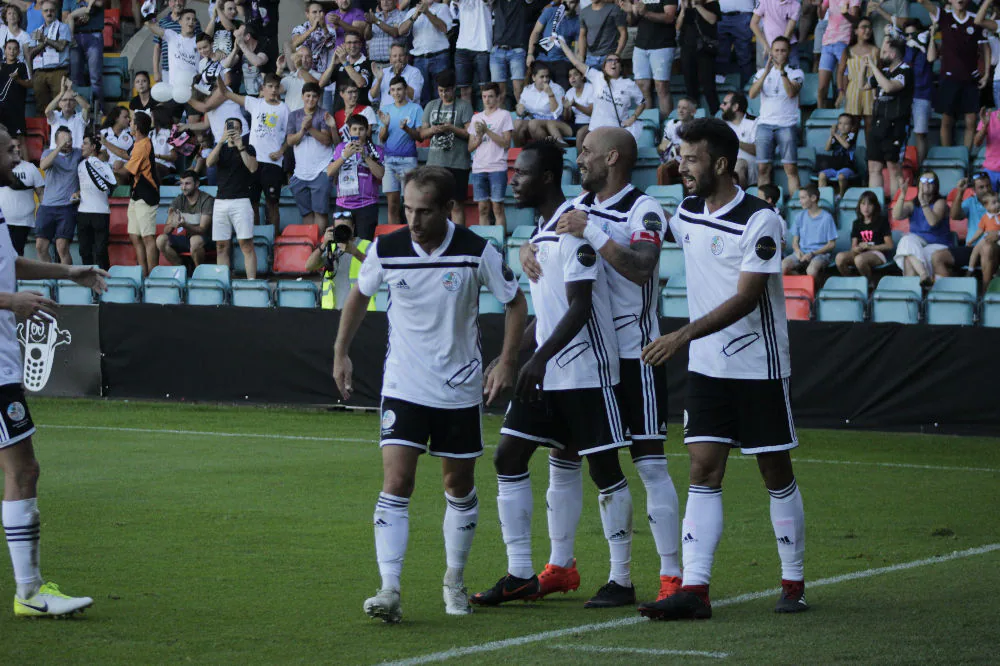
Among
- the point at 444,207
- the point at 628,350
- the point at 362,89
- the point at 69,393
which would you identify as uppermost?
the point at 362,89

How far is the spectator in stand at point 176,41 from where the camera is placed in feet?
72.0

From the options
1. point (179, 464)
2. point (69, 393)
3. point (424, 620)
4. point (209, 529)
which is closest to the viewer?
point (424, 620)

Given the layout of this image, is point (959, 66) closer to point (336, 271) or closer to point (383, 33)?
point (336, 271)

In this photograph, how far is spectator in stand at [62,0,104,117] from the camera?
23344 mm

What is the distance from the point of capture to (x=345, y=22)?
21.1 m

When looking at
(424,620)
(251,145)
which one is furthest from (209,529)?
(251,145)

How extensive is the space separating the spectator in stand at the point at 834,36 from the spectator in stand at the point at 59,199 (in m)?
10.6

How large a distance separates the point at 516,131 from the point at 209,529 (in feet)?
35.5

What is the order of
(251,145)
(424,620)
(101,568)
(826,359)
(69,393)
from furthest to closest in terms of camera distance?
(251,145) < (69,393) < (826,359) < (101,568) < (424,620)

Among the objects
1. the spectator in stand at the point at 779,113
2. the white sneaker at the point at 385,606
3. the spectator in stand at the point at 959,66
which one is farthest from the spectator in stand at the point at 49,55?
the white sneaker at the point at 385,606

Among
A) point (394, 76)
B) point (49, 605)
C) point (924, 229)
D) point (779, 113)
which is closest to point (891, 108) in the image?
point (779, 113)

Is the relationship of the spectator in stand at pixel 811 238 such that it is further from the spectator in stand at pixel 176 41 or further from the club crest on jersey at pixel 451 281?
the club crest on jersey at pixel 451 281

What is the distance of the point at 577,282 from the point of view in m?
6.43

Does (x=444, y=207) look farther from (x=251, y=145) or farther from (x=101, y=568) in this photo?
(x=251, y=145)
